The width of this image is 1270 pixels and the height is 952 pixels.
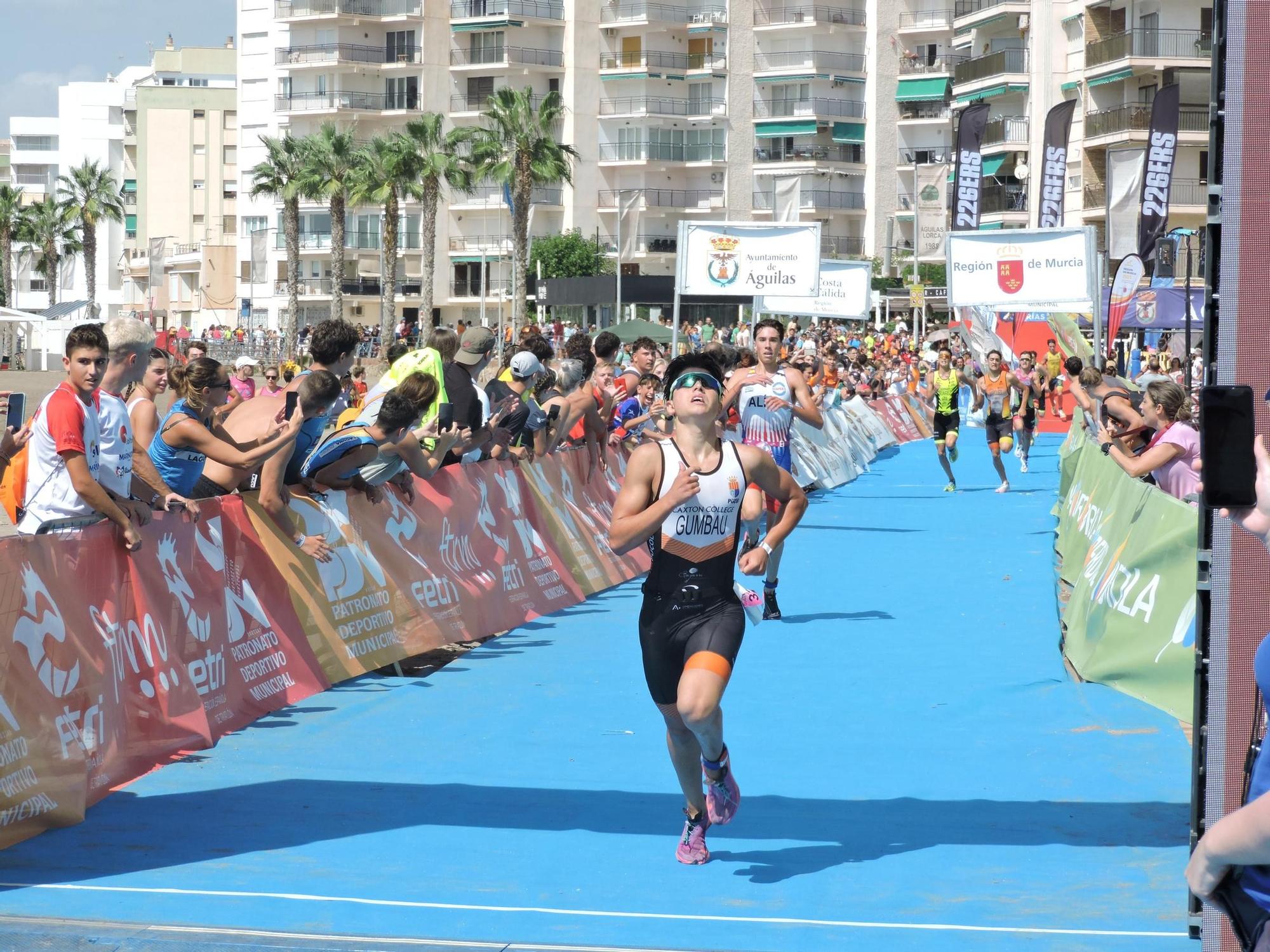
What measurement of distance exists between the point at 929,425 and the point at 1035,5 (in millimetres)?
34423

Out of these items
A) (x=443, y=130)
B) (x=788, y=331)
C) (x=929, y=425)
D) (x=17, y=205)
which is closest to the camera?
(x=929, y=425)

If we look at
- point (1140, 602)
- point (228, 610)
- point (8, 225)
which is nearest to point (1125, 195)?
point (1140, 602)

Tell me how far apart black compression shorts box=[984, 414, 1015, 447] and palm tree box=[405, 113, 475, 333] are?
48.7 meters

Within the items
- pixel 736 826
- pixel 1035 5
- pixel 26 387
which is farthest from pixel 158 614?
pixel 1035 5

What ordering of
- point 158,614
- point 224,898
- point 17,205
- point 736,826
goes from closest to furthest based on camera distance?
1. point 224,898
2. point 736,826
3. point 158,614
4. point 17,205

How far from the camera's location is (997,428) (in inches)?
961

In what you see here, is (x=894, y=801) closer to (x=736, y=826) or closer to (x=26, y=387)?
(x=736, y=826)

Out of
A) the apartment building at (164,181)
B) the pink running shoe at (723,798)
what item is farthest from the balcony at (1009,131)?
the pink running shoe at (723,798)

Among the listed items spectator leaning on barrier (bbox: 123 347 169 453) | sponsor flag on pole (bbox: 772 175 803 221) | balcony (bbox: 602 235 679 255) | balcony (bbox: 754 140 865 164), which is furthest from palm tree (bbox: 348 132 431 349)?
spectator leaning on barrier (bbox: 123 347 169 453)

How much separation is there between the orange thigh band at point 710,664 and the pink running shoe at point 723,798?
364mm

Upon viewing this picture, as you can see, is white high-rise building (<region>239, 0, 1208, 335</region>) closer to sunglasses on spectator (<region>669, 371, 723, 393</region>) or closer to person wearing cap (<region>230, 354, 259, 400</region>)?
person wearing cap (<region>230, 354, 259, 400</region>)

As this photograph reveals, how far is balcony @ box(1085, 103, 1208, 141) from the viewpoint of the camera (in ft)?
201

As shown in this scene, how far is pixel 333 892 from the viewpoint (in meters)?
5.67

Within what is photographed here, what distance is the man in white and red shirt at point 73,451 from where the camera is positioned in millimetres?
7070
